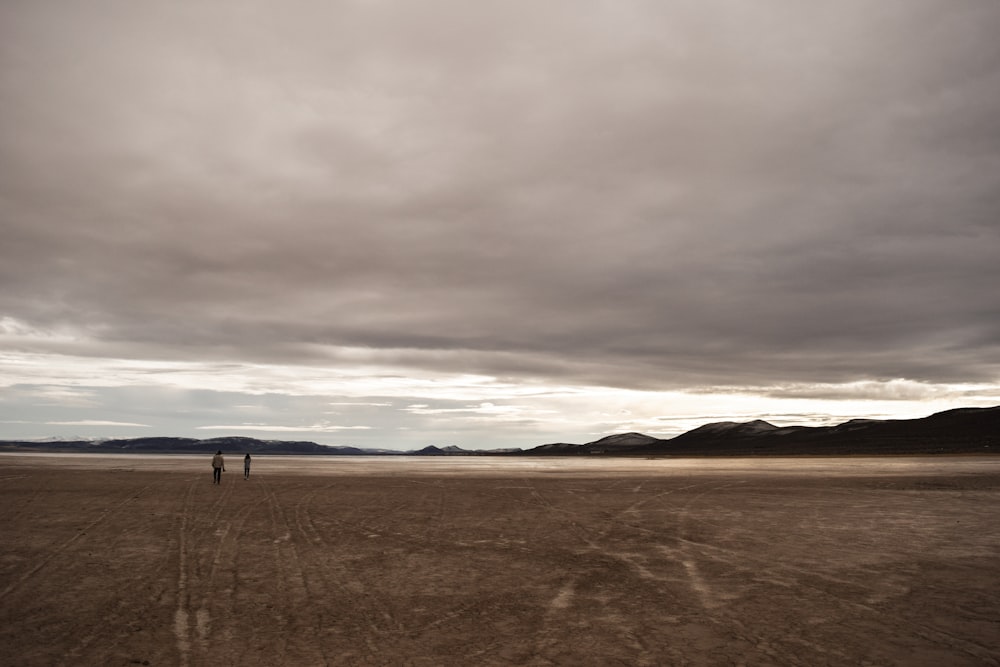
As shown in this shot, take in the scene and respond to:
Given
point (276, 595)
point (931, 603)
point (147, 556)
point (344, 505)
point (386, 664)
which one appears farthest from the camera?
point (344, 505)

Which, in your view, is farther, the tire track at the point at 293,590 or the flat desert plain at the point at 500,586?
the flat desert plain at the point at 500,586

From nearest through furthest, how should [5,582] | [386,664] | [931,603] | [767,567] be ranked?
[386,664] < [931,603] < [5,582] < [767,567]

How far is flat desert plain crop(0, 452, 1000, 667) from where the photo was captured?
27.9 ft

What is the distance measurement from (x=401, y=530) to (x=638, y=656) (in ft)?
39.2

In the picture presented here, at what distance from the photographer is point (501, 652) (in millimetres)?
8438

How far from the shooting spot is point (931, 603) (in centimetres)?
1055

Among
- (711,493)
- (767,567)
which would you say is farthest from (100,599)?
(711,493)

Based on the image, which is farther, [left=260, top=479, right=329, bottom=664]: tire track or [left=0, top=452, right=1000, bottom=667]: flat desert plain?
[left=0, top=452, right=1000, bottom=667]: flat desert plain

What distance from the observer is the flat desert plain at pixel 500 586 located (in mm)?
8492

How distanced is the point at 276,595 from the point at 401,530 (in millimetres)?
7924

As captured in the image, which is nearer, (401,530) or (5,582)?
(5,582)

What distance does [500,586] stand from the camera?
40.1 ft

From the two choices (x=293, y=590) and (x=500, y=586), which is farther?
(x=500, y=586)

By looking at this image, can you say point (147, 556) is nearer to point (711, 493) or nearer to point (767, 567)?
point (767, 567)
